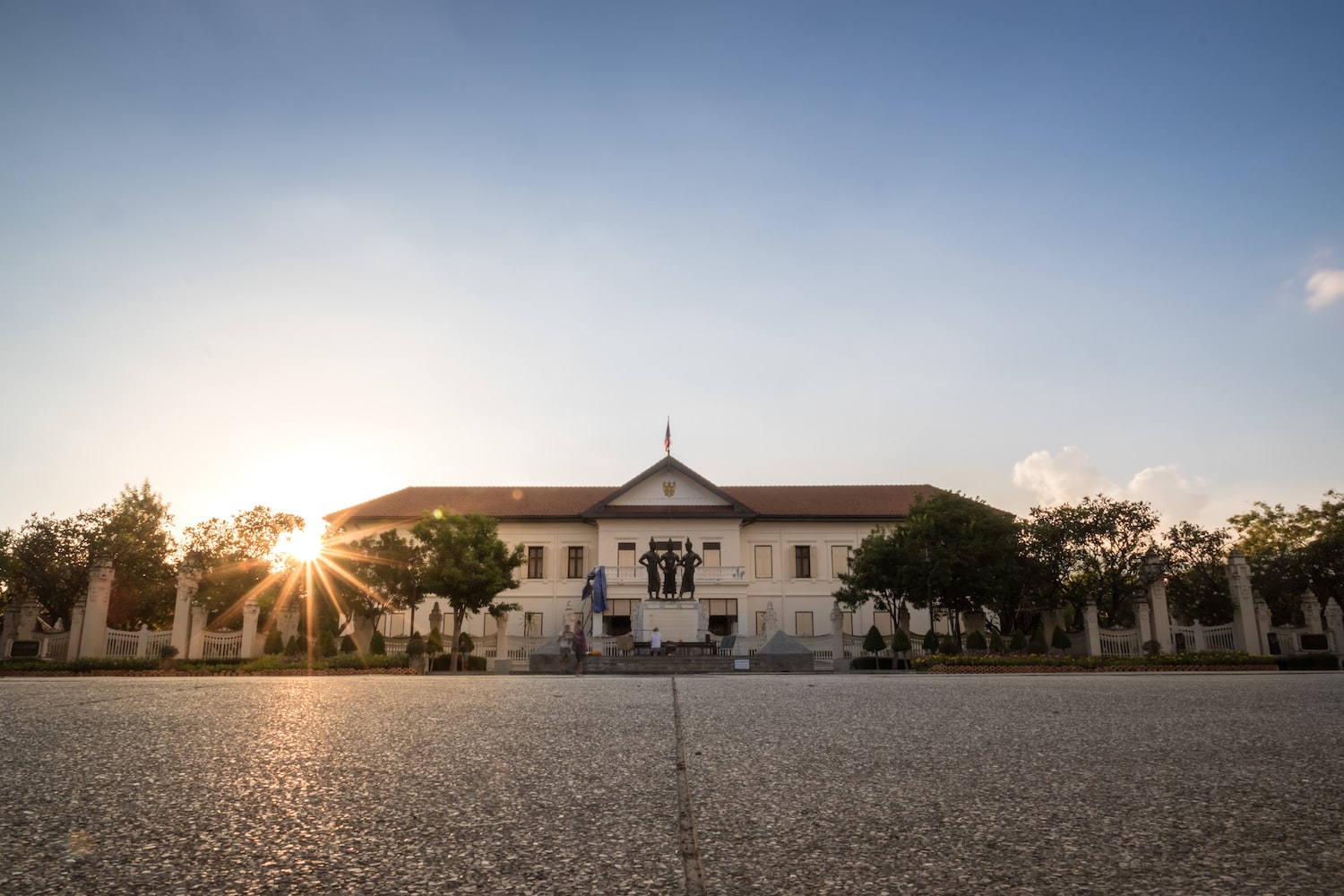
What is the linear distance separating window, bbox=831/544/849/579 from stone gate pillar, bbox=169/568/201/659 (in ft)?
95.1

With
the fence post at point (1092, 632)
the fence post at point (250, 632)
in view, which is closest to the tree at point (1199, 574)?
the fence post at point (1092, 632)

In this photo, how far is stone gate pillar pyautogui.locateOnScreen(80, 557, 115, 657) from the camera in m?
26.1

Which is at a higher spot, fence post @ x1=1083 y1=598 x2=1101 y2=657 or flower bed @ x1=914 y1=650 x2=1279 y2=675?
fence post @ x1=1083 y1=598 x2=1101 y2=657

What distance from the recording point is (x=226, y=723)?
5938 millimetres

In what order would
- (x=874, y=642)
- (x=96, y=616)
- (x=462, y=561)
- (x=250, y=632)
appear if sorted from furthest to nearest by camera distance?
(x=462, y=561)
(x=874, y=642)
(x=250, y=632)
(x=96, y=616)

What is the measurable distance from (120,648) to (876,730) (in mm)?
29586

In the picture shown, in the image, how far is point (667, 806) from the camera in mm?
3260

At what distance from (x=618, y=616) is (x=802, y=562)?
33.6 ft

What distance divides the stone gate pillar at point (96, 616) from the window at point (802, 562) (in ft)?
97.7

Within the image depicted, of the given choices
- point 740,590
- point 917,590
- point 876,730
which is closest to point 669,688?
point 876,730

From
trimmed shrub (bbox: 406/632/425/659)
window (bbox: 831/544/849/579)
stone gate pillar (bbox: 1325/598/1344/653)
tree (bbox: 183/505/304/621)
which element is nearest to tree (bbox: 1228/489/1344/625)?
stone gate pillar (bbox: 1325/598/1344/653)

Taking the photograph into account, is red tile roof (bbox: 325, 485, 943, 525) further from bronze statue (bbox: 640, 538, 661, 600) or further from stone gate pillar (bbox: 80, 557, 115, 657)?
stone gate pillar (bbox: 80, 557, 115, 657)

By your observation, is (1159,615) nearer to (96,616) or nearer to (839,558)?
(839,558)

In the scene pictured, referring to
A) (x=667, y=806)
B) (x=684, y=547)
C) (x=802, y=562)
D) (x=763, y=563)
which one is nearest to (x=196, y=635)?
(x=684, y=547)
